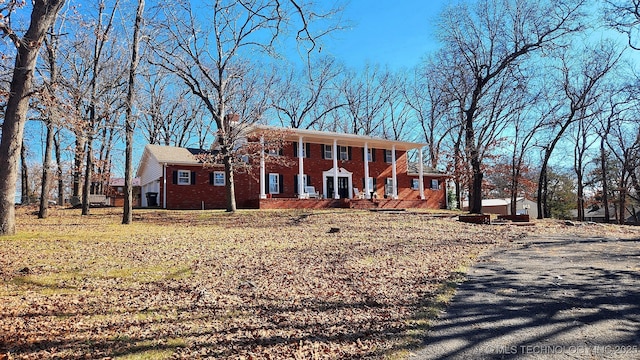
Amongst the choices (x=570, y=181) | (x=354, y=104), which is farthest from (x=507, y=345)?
(x=570, y=181)

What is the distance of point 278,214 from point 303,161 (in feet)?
29.2

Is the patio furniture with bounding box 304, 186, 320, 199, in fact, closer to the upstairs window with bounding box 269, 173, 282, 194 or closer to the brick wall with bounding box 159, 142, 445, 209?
the brick wall with bounding box 159, 142, 445, 209

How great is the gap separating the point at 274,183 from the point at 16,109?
58.3 ft

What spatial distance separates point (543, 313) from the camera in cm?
439

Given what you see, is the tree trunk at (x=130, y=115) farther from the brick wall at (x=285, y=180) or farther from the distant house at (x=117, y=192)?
the distant house at (x=117, y=192)

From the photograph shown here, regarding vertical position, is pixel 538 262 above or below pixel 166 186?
below

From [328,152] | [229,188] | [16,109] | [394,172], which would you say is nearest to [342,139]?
[328,152]

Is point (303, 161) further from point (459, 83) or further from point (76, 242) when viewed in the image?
point (76, 242)

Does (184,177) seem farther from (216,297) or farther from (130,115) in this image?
(216,297)

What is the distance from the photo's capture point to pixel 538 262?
727 cm

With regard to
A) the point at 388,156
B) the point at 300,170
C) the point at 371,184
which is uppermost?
the point at 388,156

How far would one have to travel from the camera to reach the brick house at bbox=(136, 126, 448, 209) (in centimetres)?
2356

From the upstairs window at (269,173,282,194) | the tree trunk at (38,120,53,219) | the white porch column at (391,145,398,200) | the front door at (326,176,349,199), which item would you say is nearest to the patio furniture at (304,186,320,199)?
the front door at (326,176,349,199)

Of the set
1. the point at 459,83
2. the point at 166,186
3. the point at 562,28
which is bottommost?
the point at 166,186
